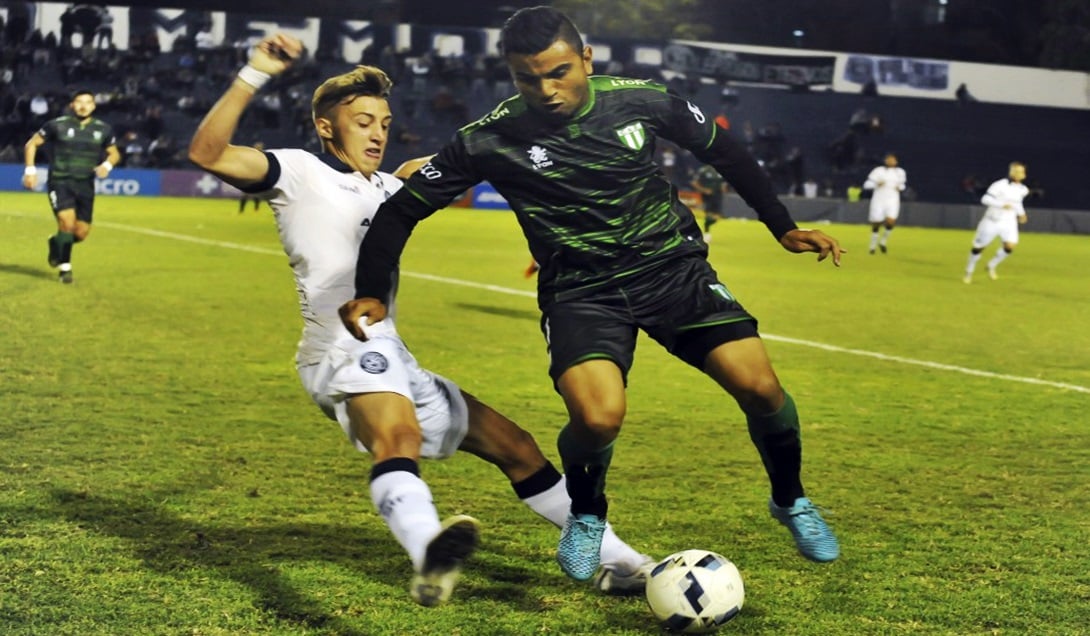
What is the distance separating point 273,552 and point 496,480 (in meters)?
1.74

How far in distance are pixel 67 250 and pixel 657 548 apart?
1172cm

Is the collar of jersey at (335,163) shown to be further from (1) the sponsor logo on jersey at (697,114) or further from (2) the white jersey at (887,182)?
(2) the white jersey at (887,182)

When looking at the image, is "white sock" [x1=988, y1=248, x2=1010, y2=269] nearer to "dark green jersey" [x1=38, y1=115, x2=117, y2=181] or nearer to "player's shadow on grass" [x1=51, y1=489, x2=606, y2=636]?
"dark green jersey" [x1=38, y1=115, x2=117, y2=181]

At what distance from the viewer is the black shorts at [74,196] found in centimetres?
1574

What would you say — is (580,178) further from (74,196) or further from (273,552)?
(74,196)

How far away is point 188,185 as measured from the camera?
3919 cm

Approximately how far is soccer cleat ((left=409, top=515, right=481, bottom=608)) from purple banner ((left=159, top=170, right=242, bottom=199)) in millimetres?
36394

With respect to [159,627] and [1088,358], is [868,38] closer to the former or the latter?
[1088,358]

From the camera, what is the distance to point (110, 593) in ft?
14.9

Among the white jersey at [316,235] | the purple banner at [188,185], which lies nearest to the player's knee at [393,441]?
the white jersey at [316,235]

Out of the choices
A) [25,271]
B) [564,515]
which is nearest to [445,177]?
[564,515]

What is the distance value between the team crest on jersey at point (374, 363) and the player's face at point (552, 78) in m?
1.07

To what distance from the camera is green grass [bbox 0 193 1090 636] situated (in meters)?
4.54

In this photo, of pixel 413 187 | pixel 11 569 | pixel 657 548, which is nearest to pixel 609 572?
pixel 657 548
